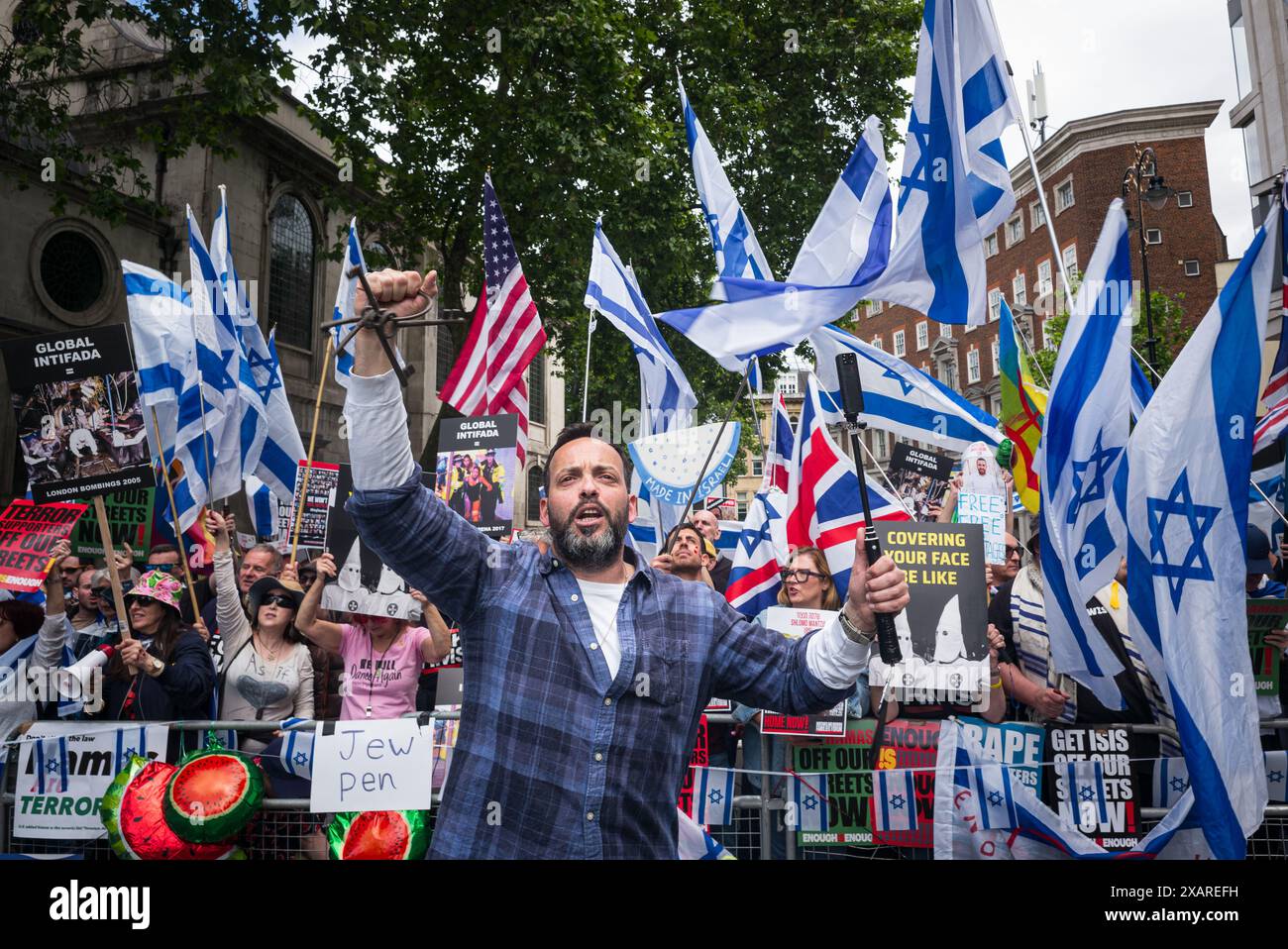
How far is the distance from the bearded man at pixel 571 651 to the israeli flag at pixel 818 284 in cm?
248

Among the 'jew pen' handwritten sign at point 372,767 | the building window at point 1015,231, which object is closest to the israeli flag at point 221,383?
the 'jew pen' handwritten sign at point 372,767

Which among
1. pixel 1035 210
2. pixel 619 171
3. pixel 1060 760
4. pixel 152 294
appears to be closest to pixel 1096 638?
pixel 1060 760

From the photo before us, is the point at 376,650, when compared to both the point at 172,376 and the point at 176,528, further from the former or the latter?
the point at 172,376

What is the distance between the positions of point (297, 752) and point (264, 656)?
3.55ft

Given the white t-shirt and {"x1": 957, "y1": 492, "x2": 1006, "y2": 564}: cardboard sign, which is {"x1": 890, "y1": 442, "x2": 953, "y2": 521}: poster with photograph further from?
the white t-shirt

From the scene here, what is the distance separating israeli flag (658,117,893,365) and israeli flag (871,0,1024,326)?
238 mm

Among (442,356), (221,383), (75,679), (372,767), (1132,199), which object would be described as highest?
(1132,199)

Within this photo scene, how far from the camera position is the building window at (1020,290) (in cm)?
4384

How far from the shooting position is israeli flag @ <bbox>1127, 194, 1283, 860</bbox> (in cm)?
339

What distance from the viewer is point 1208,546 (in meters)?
3.63

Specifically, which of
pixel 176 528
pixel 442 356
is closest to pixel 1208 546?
pixel 176 528

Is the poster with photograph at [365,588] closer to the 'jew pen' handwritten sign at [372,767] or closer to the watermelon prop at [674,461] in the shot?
the 'jew pen' handwritten sign at [372,767]
